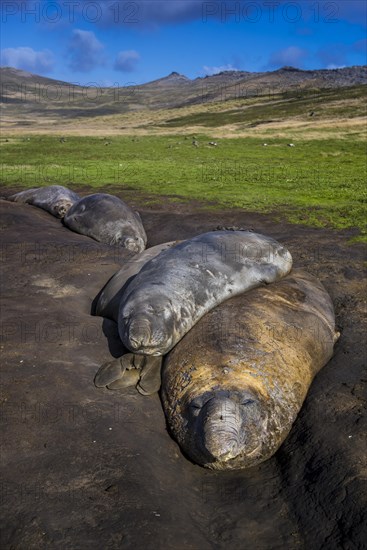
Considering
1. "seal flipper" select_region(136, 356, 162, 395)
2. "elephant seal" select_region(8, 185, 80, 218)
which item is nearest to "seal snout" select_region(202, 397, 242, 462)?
"seal flipper" select_region(136, 356, 162, 395)

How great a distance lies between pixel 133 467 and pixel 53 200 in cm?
1244

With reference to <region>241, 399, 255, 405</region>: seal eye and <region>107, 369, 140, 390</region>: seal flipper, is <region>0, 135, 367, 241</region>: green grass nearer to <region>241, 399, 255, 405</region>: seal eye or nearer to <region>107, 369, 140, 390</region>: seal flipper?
<region>107, 369, 140, 390</region>: seal flipper

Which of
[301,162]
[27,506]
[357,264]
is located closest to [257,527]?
[27,506]

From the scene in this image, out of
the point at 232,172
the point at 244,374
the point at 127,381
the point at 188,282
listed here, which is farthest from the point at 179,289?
the point at 232,172

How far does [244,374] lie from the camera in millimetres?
6473

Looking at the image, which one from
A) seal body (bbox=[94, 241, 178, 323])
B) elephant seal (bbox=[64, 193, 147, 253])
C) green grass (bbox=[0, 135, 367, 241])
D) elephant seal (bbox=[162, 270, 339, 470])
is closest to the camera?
elephant seal (bbox=[162, 270, 339, 470])

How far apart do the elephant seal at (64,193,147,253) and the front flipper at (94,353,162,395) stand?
6.29 m

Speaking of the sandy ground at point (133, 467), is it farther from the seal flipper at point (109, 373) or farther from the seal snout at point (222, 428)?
the seal snout at point (222, 428)

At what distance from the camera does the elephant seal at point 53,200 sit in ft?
53.3

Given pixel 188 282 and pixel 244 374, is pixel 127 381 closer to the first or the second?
pixel 244 374

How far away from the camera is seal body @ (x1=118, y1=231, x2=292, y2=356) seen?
23.4ft

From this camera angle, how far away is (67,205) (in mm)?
16344

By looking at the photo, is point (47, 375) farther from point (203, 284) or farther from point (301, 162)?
point (301, 162)

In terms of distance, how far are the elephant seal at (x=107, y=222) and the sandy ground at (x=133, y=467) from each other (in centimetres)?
476
